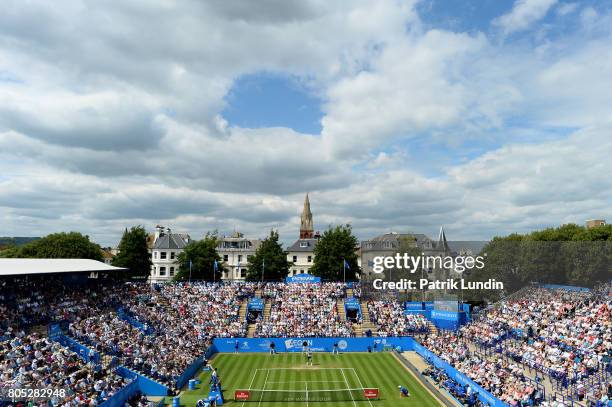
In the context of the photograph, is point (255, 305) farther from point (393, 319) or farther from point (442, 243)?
point (442, 243)

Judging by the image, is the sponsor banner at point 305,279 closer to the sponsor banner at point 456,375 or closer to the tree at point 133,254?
the sponsor banner at point 456,375

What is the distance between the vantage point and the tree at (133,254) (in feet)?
292

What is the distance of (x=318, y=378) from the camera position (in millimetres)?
41125

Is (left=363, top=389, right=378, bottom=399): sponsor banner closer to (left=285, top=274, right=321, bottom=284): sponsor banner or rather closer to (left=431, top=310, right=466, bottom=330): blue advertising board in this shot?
(left=431, top=310, right=466, bottom=330): blue advertising board

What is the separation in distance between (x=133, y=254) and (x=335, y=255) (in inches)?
1498

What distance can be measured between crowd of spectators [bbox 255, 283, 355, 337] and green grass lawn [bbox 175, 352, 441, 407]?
4168 millimetres

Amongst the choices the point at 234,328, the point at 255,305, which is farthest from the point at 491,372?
the point at 255,305

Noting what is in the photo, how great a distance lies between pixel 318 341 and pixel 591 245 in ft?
112

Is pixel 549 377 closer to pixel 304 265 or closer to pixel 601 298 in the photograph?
pixel 601 298

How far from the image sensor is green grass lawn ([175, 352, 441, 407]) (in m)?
34.6

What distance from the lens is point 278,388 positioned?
37.9 metres

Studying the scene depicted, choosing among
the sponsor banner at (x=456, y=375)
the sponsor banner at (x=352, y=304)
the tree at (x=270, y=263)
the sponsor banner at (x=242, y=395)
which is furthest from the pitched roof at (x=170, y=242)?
the sponsor banner at (x=242, y=395)

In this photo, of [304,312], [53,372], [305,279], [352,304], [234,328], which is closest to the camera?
[53,372]

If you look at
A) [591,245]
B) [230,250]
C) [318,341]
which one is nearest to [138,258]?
[230,250]
